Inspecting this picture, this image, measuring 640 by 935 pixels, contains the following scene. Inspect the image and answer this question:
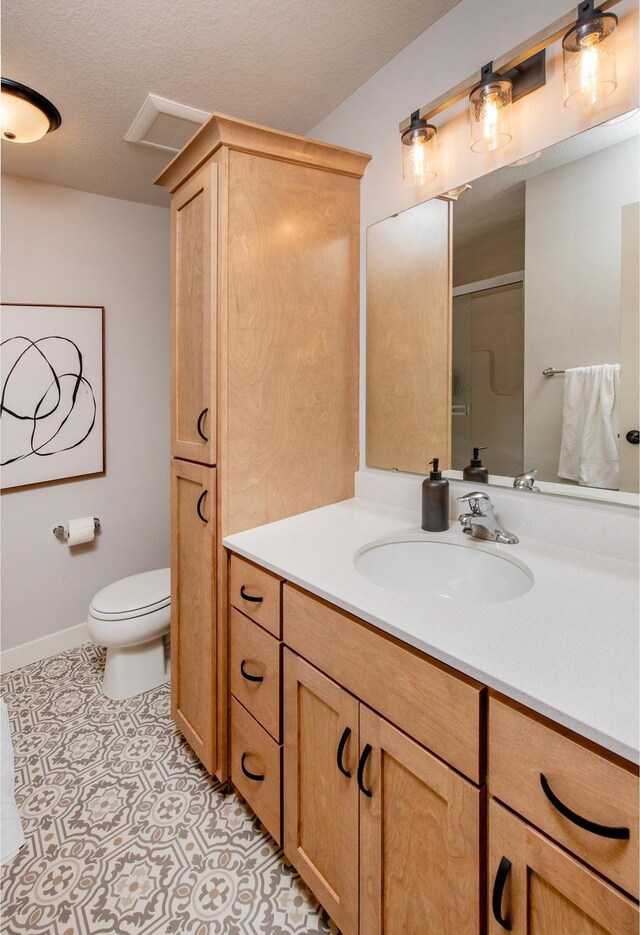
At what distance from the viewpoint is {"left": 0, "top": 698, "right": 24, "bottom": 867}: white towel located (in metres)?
0.65

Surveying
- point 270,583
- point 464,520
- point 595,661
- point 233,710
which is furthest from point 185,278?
point 595,661

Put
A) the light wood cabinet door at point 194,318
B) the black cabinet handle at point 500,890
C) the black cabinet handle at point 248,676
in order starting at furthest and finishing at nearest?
the light wood cabinet door at point 194,318
the black cabinet handle at point 248,676
the black cabinet handle at point 500,890

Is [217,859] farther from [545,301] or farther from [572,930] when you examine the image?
[545,301]

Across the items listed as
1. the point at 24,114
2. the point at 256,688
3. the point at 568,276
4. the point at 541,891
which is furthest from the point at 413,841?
the point at 24,114

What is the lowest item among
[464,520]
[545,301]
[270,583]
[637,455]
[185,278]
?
[270,583]

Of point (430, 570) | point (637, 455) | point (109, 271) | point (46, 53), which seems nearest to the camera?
point (637, 455)

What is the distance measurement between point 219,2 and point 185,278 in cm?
72

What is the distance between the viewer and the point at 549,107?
1.12m

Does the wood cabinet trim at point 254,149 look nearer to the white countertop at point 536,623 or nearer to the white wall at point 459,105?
the white wall at point 459,105

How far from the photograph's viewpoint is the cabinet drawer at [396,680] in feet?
2.41

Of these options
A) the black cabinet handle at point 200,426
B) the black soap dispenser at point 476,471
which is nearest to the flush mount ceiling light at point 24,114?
the black cabinet handle at point 200,426

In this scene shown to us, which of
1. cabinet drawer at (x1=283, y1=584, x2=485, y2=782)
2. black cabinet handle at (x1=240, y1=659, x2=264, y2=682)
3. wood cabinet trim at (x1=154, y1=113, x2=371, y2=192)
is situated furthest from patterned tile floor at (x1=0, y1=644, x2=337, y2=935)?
wood cabinet trim at (x1=154, y1=113, x2=371, y2=192)

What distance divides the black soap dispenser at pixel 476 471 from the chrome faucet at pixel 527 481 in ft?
0.32

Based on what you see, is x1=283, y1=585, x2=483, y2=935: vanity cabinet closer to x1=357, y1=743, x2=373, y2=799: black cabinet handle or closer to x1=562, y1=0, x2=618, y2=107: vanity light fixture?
x1=357, y1=743, x2=373, y2=799: black cabinet handle
